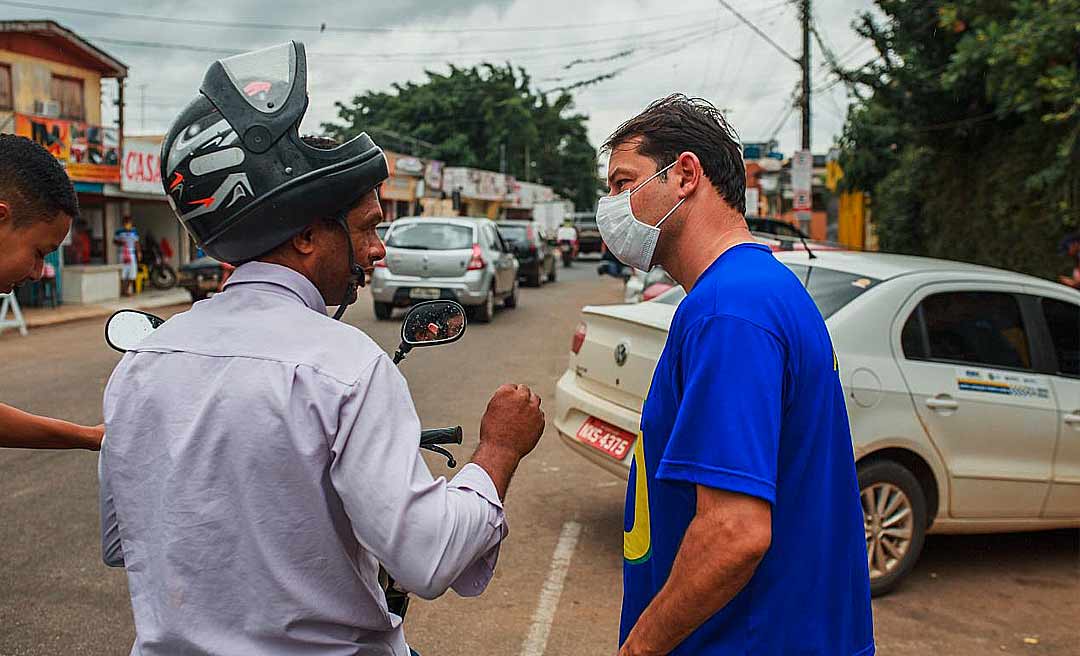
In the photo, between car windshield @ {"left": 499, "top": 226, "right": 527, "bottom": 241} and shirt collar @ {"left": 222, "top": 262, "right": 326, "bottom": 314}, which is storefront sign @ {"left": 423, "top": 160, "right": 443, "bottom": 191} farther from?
shirt collar @ {"left": 222, "top": 262, "right": 326, "bottom": 314}

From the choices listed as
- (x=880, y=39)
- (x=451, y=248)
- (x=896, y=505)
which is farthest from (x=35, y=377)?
(x=880, y=39)

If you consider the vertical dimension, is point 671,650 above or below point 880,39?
below

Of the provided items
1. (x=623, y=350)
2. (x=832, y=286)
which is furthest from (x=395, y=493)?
(x=832, y=286)

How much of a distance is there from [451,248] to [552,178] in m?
74.4

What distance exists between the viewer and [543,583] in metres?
5.23

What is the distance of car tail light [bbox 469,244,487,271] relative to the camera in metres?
16.8

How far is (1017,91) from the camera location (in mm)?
12117

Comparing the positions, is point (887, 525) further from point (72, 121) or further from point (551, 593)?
point (72, 121)

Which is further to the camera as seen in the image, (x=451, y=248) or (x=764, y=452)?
(x=451, y=248)

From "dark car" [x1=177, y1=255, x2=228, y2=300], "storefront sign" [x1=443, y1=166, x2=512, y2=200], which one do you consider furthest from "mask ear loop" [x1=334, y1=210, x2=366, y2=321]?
"storefront sign" [x1=443, y1=166, x2=512, y2=200]

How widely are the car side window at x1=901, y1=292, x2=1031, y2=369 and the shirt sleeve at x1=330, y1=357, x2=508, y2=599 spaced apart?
162 inches

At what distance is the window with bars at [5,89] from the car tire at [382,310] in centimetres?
1245

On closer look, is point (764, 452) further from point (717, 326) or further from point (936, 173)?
point (936, 173)

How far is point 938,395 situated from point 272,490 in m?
4.31
